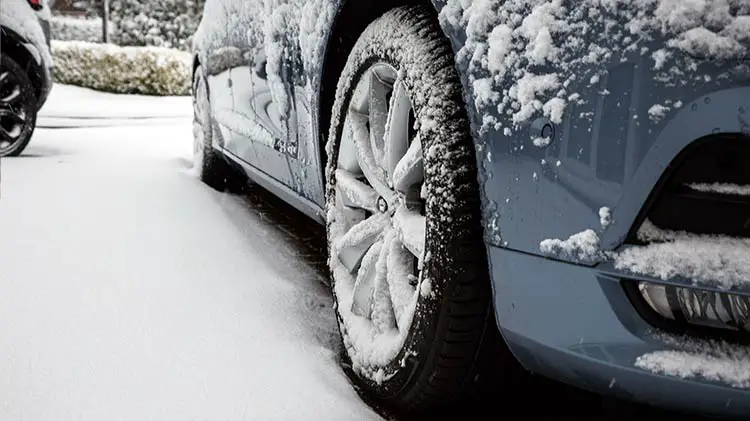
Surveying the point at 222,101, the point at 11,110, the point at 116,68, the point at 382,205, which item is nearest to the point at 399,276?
the point at 382,205

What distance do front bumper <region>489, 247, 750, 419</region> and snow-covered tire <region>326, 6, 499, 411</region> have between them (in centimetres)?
9

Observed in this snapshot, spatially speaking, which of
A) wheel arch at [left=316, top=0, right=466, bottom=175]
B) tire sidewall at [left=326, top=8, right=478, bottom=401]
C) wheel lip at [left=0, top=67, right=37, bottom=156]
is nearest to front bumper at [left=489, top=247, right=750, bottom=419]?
tire sidewall at [left=326, top=8, right=478, bottom=401]

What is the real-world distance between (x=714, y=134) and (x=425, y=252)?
23.6 inches

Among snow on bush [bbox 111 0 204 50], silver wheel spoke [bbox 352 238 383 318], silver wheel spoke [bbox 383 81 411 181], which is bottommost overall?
snow on bush [bbox 111 0 204 50]

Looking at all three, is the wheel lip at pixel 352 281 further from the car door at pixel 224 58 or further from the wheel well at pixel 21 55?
the wheel well at pixel 21 55

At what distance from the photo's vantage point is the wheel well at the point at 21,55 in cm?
575

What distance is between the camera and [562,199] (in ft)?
3.88

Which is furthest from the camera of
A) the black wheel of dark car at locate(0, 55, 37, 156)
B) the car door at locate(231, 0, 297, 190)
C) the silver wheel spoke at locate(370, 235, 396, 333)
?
the black wheel of dark car at locate(0, 55, 37, 156)

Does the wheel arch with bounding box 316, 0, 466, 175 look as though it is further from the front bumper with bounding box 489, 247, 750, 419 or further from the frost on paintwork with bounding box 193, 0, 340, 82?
the front bumper with bounding box 489, 247, 750, 419

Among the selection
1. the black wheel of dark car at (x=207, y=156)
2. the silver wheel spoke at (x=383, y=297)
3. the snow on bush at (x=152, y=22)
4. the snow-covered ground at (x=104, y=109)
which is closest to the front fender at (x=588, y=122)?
the silver wheel spoke at (x=383, y=297)

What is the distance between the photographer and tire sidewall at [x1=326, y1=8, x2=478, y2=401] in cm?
138

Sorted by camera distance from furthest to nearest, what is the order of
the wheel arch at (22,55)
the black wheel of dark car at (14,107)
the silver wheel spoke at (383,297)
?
the wheel arch at (22,55) → the black wheel of dark car at (14,107) → the silver wheel spoke at (383,297)

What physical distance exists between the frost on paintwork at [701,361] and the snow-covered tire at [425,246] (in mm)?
370

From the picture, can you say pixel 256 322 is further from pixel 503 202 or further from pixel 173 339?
pixel 503 202
